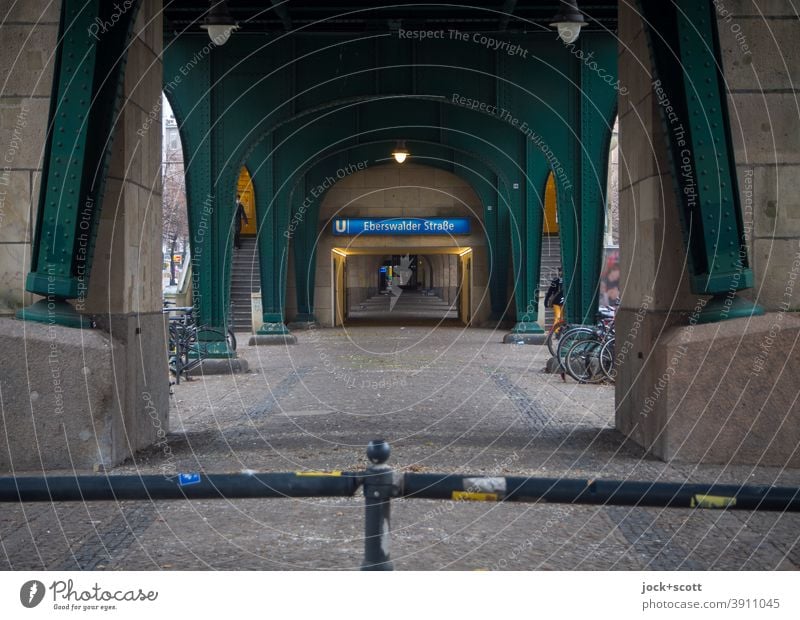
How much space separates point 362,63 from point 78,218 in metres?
10.9

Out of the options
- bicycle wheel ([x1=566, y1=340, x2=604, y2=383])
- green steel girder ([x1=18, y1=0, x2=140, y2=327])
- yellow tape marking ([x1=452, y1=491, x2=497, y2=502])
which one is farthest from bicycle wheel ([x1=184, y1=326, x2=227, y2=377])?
yellow tape marking ([x1=452, y1=491, x2=497, y2=502])

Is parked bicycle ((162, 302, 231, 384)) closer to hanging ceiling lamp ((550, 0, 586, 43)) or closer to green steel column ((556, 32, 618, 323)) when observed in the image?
green steel column ((556, 32, 618, 323))

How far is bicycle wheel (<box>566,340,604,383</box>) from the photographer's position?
13.8 metres

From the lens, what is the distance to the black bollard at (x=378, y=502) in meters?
2.74

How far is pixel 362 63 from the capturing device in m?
16.9

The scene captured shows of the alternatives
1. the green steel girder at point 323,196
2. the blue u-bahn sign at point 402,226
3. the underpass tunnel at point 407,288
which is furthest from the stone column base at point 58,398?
the underpass tunnel at point 407,288

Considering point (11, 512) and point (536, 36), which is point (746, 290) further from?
point (536, 36)

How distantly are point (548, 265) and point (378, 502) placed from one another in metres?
30.0

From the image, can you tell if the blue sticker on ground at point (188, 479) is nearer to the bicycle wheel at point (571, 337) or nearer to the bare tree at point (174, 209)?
the bicycle wheel at point (571, 337)

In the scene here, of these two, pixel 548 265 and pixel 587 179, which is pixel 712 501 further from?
pixel 548 265

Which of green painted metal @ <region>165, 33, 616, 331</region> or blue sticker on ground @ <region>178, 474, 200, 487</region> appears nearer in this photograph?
blue sticker on ground @ <region>178, 474, 200, 487</region>

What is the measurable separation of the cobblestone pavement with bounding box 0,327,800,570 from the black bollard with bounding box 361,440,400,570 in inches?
67.5

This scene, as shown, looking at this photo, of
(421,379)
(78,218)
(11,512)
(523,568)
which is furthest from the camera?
(421,379)
